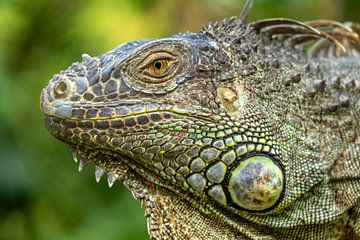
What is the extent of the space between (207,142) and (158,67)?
1.79 ft

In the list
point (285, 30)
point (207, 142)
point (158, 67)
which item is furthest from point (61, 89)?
point (285, 30)

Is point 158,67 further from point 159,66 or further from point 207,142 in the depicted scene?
point 207,142

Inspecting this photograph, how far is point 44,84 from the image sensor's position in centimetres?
900

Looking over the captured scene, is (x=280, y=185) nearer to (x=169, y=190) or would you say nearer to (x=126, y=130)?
(x=169, y=190)

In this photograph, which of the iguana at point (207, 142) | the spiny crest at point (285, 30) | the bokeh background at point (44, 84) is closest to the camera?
the iguana at point (207, 142)

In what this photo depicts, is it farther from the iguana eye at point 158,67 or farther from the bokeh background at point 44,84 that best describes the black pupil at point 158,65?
the bokeh background at point 44,84

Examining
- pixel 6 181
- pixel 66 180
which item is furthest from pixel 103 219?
pixel 66 180

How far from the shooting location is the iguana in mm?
3715

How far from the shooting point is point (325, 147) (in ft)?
12.9

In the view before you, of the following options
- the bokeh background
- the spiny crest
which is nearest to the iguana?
the spiny crest

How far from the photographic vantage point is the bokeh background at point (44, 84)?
7391mm

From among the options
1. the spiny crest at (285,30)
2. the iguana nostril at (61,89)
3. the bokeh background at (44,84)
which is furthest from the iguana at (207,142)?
the bokeh background at (44,84)

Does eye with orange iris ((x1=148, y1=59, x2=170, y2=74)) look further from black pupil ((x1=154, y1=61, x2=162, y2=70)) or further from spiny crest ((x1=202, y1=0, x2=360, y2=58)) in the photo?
spiny crest ((x1=202, y1=0, x2=360, y2=58))

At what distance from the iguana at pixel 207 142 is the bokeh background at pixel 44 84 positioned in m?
3.23
